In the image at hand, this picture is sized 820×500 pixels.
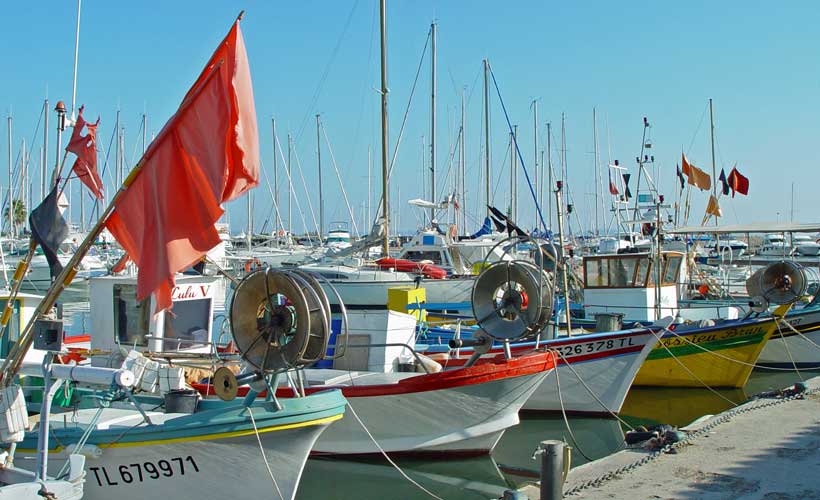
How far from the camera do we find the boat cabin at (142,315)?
1077cm

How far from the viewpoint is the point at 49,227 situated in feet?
32.0

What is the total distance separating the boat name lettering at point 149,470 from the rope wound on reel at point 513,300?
4.68 m

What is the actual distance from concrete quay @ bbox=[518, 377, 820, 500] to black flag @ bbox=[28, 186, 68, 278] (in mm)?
6176

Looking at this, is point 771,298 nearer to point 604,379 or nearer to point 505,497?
point 604,379

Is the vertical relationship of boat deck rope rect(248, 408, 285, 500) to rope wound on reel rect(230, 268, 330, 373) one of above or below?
below

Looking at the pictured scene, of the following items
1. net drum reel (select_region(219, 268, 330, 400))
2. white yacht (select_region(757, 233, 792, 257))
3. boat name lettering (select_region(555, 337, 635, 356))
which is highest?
net drum reel (select_region(219, 268, 330, 400))

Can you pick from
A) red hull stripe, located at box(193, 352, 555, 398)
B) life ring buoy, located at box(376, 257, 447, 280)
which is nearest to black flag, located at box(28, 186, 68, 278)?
red hull stripe, located at box(193, 352, 555, 398)

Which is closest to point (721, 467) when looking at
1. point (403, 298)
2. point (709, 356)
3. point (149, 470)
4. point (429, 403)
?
point (429, 403)

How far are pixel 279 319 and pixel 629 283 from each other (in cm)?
1218

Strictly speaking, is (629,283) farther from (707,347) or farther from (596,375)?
(596,375)

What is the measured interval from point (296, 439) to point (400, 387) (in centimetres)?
279

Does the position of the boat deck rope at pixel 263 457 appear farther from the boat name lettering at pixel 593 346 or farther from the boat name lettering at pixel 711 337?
the boat name lettering at pixel 711 337

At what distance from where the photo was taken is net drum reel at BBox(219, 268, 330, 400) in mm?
7586

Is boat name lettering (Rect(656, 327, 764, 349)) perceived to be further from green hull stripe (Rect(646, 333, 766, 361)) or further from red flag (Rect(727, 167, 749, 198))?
red flag (Rect(727, 167, 749, 198))
